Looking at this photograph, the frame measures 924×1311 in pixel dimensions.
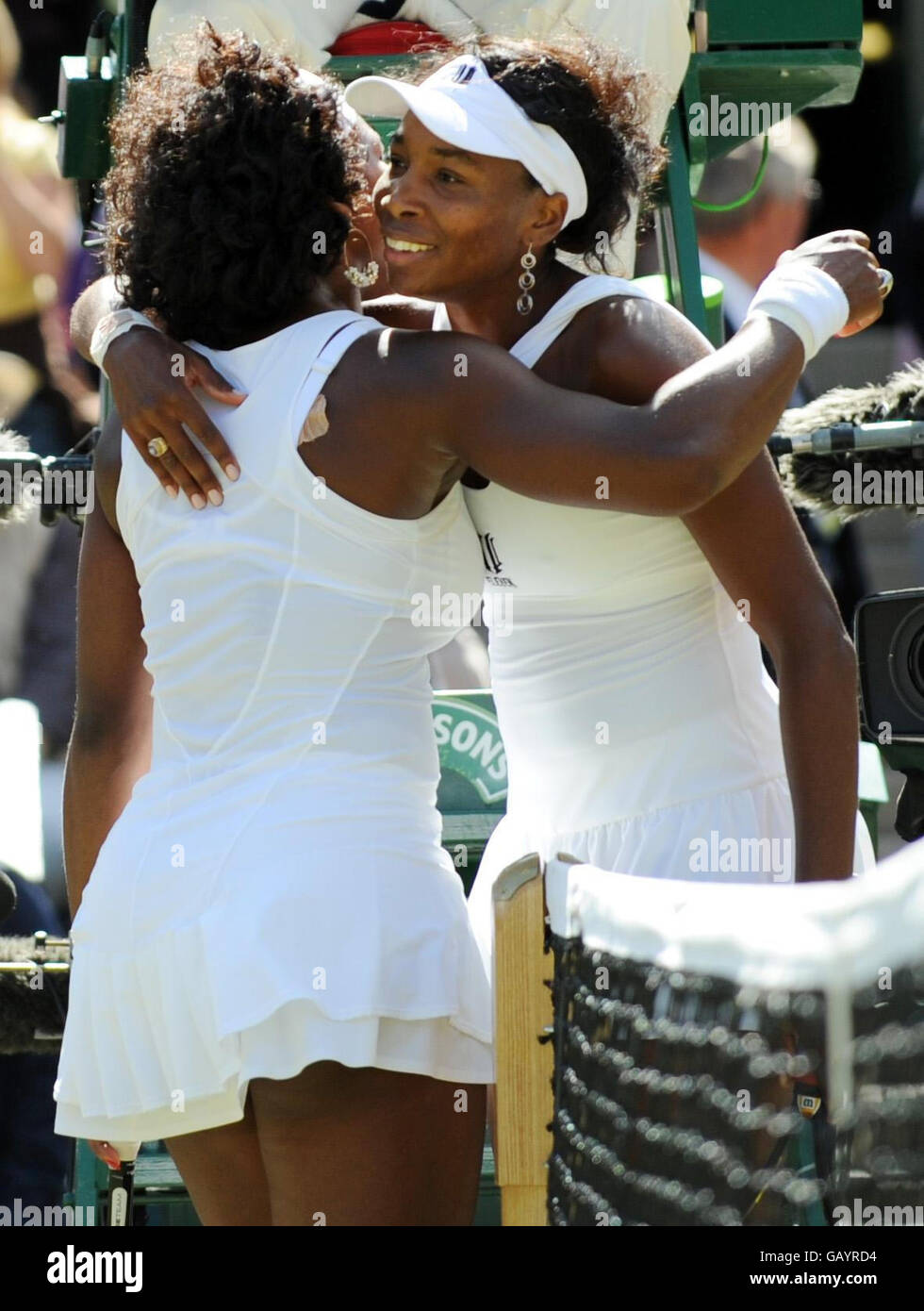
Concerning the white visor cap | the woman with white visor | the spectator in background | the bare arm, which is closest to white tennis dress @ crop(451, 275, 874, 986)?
the woman with white visor

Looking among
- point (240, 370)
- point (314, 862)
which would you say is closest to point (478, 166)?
point (240, 370)

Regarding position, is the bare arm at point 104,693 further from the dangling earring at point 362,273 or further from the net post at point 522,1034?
the net post at point 522,1034

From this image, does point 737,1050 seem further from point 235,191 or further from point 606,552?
point 235,191

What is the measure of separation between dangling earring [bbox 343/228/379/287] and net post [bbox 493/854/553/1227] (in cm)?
65

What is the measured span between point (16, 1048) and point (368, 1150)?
1.85 metres

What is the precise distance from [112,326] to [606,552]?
61 centimetres

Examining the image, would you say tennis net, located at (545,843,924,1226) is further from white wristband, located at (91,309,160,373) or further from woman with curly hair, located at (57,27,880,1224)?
white wristband, located at (91,309,160,373)

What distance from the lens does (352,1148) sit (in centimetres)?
174

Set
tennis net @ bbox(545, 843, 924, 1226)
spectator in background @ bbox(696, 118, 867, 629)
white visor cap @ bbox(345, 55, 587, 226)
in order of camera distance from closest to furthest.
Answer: tennis net @ bbox(545, 843, 924, 1226), white visor cap @ bbox(345, 55, 587, 226), spectator in background @ bbox(696, 118, 867, 629)

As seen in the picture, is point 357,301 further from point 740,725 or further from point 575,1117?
point 575,1117

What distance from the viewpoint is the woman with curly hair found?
175 cm

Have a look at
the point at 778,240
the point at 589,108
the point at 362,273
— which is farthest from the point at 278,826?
the point at 778,240
